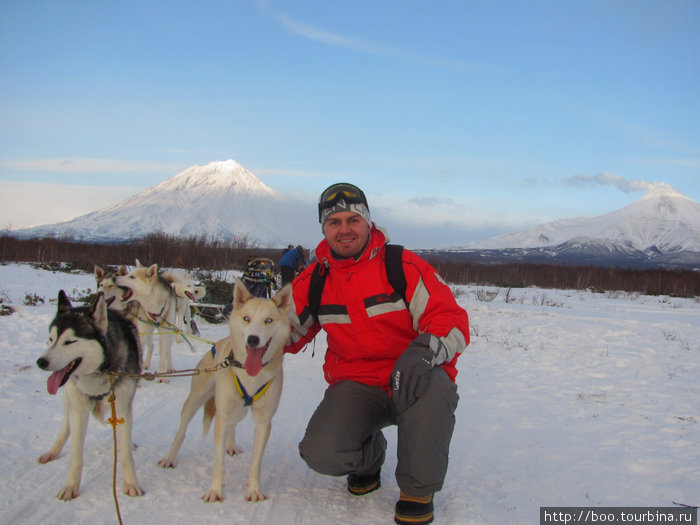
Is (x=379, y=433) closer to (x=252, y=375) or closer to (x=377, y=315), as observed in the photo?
(x=377, y=315)

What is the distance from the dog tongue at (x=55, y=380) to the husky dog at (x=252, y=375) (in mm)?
746

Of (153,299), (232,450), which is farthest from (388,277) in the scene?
(153,299)

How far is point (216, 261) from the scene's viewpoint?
2495 cm

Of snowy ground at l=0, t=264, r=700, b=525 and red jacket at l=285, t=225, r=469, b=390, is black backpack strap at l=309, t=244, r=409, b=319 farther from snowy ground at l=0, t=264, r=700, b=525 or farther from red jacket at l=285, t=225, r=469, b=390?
snowy ground at l=0, t=264, r=700, b=525

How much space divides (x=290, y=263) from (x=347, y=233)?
8166mm

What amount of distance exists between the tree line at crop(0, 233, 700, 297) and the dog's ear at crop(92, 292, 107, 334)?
55.2 feet

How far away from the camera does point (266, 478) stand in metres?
2.74

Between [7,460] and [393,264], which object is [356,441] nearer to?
[393,264]

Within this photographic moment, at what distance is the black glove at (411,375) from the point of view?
7.52ft

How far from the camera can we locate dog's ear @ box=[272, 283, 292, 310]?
2.65m

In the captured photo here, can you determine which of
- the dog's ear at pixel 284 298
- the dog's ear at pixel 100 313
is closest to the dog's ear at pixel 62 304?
the dog's ear at pixel 100 313

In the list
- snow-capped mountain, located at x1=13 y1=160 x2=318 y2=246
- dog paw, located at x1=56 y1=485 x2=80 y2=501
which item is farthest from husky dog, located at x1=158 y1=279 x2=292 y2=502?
snow-capped mountain, located at x1=13 y1=160 x2=318 y2=246

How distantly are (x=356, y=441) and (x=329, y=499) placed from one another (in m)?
0.37

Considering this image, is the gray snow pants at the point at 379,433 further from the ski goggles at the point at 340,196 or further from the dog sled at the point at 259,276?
the dog sled at the point at 259,276
